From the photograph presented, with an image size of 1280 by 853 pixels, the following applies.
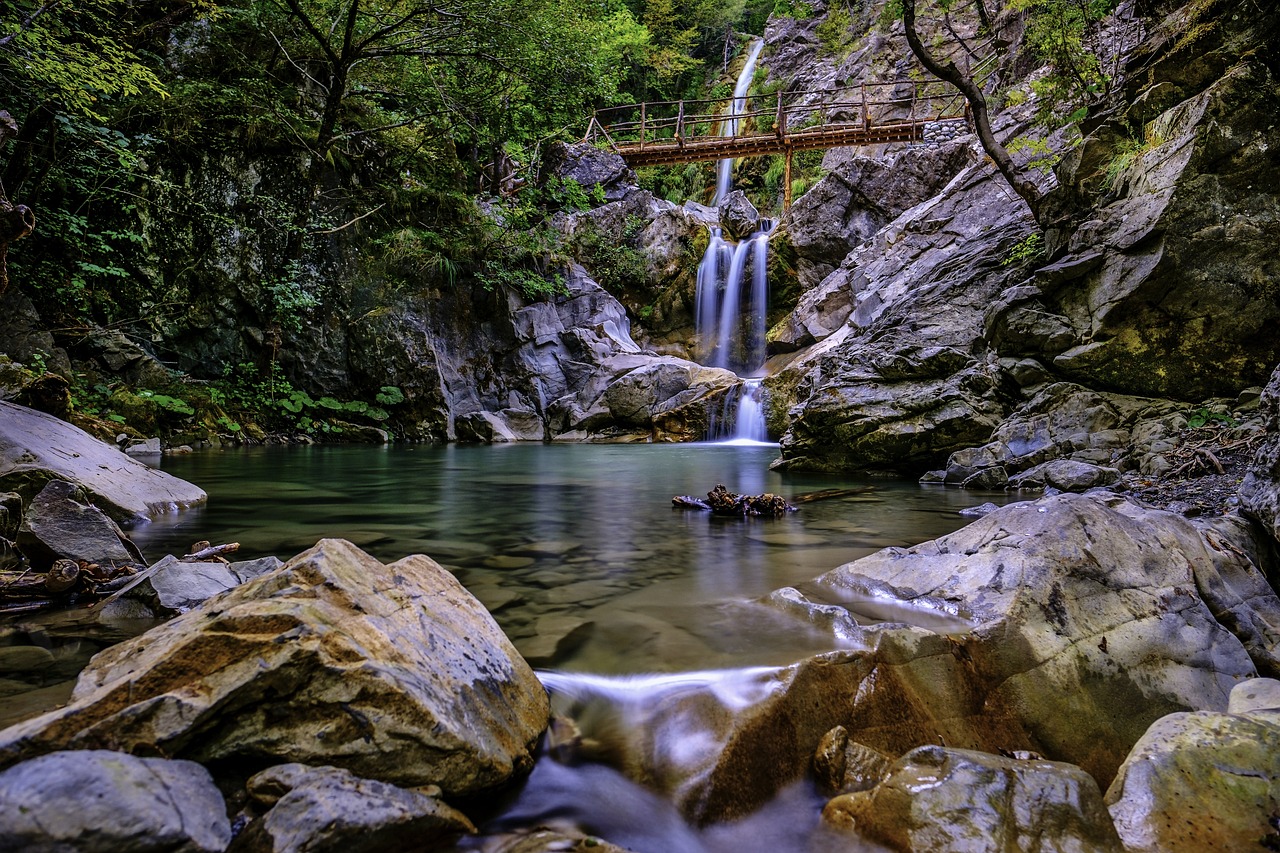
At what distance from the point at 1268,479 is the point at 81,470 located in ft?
24.7

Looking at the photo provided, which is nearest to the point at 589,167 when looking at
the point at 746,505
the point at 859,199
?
the point at 859,199

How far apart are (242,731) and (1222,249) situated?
9064 millimetres

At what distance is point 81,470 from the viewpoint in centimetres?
437

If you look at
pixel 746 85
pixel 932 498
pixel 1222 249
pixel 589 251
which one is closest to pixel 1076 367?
pixel 1222 249

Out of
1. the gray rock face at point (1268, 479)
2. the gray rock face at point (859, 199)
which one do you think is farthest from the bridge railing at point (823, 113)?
the gray rock face at point (1268, 479)

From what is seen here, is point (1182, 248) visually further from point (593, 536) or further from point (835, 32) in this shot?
point (835, 32)

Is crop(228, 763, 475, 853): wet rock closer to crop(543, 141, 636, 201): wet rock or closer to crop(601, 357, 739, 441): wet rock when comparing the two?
crop(601, 357, 739, 441): wet rock

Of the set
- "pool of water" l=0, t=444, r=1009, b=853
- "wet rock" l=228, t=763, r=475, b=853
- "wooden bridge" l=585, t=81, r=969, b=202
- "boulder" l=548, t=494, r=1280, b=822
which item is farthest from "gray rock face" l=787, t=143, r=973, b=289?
"wet rock" l=228, t=763, r=475, b=853

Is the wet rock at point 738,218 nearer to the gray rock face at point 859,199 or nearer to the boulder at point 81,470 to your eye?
the gray rock face at point 859,199

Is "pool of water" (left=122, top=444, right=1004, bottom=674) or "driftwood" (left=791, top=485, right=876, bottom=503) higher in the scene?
"driftwood" (left=791, top=485, right=876, bottom=503)

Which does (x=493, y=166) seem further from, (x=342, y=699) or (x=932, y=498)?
(x=342, y=699)

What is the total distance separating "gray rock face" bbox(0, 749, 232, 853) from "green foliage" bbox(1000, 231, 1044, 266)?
10588 millimetres

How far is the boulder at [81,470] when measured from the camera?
12.5ft

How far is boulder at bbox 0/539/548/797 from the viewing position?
1250 millimetres
